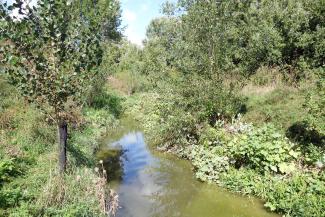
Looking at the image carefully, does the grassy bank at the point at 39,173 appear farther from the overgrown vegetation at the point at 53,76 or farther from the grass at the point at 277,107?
the grass at the point at 277,107

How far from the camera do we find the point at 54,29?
8.77 meters

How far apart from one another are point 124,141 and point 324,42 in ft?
40.1

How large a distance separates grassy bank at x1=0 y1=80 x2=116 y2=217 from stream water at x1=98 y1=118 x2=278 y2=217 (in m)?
1.23

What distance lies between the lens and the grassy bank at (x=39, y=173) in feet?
27.4

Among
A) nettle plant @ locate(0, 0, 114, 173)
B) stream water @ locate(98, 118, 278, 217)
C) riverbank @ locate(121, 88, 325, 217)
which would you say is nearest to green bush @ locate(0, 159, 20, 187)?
nettle plant @ locate(0, 0, 114, 173)

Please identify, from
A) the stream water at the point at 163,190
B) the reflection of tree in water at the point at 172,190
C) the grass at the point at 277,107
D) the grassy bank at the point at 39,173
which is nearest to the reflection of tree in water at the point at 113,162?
the stream water at the point at 163,190

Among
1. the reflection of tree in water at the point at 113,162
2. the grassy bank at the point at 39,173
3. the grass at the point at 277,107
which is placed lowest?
the reflection of tree in water at the point at 113,162

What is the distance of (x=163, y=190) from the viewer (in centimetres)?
1300

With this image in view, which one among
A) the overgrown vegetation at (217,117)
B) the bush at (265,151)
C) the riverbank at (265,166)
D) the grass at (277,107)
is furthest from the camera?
the grass at (277,107)

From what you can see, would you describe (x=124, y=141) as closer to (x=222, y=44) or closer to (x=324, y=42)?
(x=222, y=44)

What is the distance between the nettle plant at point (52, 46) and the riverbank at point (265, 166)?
644 centimetres

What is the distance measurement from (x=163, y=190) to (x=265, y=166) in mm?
3559

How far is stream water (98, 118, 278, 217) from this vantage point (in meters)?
11.2

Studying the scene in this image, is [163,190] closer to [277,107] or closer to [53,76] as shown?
[53,76]
